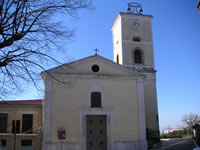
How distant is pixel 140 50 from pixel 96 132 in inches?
441

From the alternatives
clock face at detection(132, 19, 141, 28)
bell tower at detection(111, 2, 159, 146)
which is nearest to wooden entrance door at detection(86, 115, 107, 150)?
bell tower at detection(111, 2, 159, 146)

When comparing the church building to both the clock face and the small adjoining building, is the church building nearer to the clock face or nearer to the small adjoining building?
the small adjoining building

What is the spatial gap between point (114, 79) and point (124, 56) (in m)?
6.20

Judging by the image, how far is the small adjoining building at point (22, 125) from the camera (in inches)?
846

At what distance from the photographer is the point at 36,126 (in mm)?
22516

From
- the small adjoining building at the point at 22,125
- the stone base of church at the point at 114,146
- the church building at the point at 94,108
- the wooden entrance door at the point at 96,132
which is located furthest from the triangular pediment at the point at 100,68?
the stone base of church at the point at 114,146

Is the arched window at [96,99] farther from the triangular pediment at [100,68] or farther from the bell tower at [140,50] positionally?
the bell tower at [140,50]

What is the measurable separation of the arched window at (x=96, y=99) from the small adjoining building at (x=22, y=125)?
5089 millimetres

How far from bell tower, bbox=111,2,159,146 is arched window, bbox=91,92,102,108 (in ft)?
22.8

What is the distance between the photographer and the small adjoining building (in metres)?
21.5

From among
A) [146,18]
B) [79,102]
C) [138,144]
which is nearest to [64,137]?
[79,102]

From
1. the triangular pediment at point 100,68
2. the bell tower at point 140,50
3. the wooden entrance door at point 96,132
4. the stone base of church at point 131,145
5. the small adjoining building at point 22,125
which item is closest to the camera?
the stone base of church at point 131,145

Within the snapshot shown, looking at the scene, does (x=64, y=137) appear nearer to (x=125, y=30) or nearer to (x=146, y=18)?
(x=125, y=30)

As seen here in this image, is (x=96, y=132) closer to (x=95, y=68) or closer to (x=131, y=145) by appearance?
(x=131, y=145)
